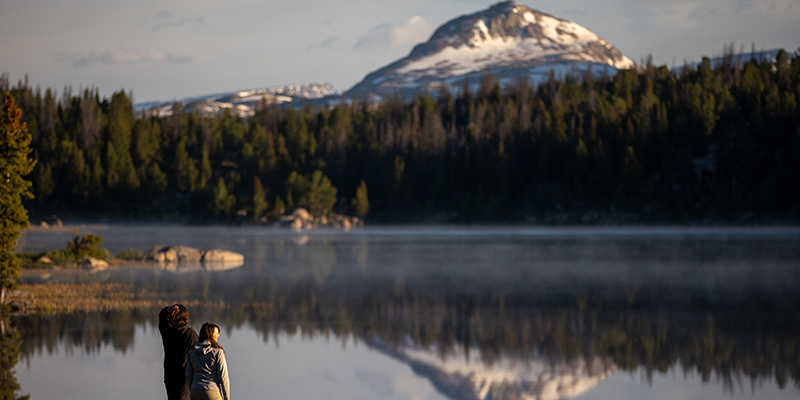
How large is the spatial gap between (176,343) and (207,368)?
55 centimetres

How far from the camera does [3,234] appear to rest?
25.1 m

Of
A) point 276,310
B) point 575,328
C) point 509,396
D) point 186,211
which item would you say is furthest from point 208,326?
point 186,211

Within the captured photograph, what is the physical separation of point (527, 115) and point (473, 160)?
43.0ft

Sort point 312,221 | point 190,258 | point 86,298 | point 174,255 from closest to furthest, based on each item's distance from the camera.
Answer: point 86,298, point 174,255, point 190,258, point 312,221

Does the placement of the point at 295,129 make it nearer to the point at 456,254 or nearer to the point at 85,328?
the point at 456,254

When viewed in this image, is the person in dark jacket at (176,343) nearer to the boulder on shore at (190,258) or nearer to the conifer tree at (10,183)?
the conifer tree at (10,183)

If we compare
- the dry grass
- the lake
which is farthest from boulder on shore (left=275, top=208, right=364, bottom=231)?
the dry grass

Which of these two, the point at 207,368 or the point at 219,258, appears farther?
the point at 219,258

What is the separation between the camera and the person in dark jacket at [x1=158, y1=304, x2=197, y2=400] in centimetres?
941

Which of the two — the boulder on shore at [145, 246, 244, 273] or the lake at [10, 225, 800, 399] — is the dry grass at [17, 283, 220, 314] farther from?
the boulder on shore at [145, 246, 244, 273]

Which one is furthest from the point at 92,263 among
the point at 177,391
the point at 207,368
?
the point at 207,368

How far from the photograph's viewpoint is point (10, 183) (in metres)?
25.5

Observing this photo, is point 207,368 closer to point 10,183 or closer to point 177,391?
point 177,391

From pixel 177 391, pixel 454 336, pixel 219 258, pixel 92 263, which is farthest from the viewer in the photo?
pixel 219 258
